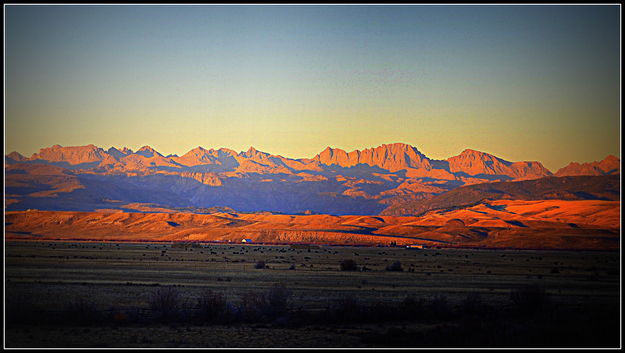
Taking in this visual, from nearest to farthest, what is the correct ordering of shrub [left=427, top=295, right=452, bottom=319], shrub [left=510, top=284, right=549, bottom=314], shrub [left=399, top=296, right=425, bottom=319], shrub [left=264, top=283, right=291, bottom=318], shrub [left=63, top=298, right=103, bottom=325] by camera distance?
1. shrub [left=63, top=298, right=103, bottom=325]
2. shrub [left=264, top=283, right=291, bottom=318]
3. shrub [left=399, top=296, right=425, bottom=319]
4. shrub [left=427, top=295, right=452, bottom=319]
5. shrub [left=510, top=284, right=549, bottom=314]

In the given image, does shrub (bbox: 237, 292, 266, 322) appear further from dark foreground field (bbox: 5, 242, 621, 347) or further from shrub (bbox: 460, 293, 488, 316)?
shrub (bbox: 460, 293, 488, 316)

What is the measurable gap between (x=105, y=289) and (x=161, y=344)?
63.8 feet

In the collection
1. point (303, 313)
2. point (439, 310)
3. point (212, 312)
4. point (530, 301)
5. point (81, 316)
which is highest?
point (530, 301)

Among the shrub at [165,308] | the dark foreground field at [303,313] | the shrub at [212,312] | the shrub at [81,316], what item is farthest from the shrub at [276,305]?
the shrub at [81,316]

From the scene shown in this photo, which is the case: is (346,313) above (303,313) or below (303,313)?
above

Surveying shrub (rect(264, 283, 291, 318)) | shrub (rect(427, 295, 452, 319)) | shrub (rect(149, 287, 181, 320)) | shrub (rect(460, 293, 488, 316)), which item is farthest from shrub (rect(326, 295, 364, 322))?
shrub (rect(149, 287, 181, 320))

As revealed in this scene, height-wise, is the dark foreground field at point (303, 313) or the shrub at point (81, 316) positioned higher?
the shrub at point (81, 316)

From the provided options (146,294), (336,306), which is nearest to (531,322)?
(336,306)

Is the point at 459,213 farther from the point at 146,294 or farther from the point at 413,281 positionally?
the point at 146,294

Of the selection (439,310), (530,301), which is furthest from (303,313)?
(530,301)

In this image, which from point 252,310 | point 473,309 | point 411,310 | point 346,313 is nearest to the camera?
point 346,313

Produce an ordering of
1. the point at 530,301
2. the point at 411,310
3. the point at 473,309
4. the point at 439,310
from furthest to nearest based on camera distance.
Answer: the point at 473,309 → the point at 530,301 → the point at 439,310 → the point at 411,310

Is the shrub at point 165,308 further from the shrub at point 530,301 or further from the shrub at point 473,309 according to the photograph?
the shrub at point 530,301

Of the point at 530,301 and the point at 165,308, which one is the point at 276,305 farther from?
the point at 530,301
